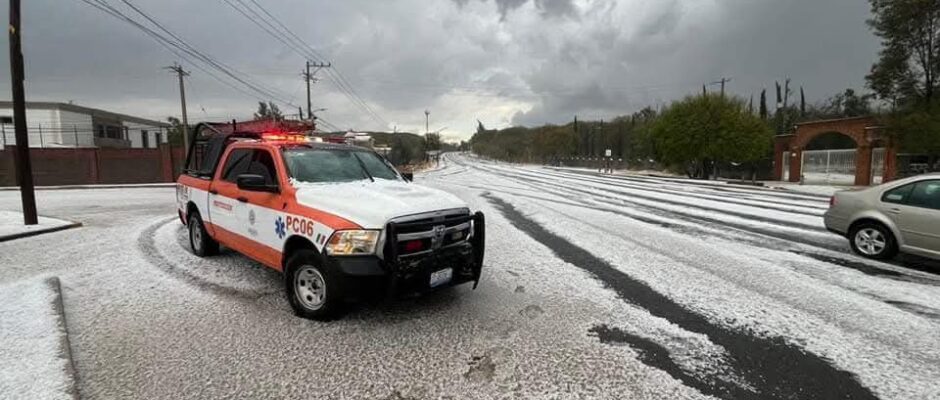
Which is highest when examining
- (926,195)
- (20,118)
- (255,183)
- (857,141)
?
(20,118)

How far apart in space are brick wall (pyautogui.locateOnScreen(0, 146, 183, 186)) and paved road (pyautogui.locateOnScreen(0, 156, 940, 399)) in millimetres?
28326

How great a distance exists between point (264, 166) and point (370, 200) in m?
1.75

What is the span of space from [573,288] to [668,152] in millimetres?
35478

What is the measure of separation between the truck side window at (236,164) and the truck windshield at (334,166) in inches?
30.2

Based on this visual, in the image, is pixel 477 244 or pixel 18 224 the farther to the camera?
pixel 18 224

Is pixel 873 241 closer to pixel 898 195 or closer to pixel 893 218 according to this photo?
pixel 893 218

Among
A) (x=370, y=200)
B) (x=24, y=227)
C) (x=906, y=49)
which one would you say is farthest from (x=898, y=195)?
(x=906, y=49)

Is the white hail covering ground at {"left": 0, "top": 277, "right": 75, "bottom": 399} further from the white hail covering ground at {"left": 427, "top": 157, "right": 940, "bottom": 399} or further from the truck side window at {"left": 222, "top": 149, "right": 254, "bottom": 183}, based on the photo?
the white hail covering ground at {"left": 427, "top": 157, "right": 940, "bottom": 399}

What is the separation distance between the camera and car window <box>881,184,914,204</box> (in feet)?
23.5

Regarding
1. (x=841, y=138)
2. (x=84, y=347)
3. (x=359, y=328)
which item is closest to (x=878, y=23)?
(x=841, y=138)

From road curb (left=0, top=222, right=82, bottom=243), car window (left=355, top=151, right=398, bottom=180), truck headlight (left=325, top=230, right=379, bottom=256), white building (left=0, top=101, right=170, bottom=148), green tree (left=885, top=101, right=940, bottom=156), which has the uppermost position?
white building (left=0, top=101, right=170, bottom=148)

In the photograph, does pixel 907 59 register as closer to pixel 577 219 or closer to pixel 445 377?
pixel 577 219

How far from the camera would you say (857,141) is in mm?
28297

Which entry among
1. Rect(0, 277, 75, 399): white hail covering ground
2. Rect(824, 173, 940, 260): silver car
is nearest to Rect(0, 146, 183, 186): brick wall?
Rect(0, 277, 75, 399): white hail covering ground
